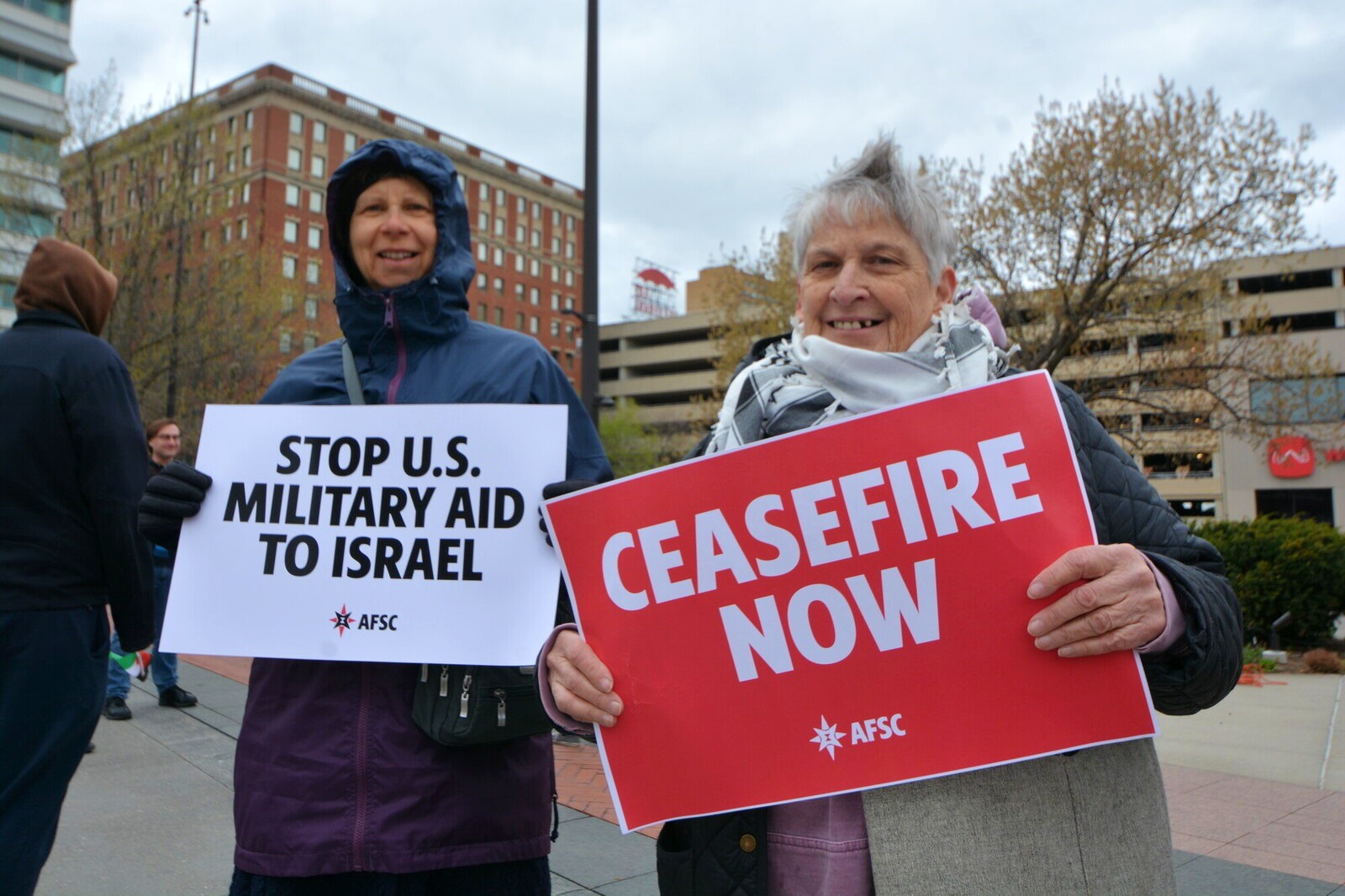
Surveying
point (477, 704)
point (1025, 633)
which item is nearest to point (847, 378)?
point (1025, 633)

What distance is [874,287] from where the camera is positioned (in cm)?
161

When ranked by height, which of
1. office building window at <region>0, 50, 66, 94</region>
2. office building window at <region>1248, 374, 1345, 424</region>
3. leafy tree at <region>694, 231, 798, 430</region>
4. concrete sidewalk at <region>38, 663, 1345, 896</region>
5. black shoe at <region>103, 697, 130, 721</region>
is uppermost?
office building window at <region>0, 50, 66, 94</region>

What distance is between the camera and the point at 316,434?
6.31 ft

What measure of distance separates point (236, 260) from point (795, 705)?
2244cm

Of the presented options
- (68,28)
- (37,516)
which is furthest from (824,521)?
(68,28)

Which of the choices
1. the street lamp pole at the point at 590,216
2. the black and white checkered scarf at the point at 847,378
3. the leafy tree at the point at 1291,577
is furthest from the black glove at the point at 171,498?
the leafy tree at the point at 1291,577

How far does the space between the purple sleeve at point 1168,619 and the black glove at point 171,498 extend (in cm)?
171

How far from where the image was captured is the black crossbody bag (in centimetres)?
174

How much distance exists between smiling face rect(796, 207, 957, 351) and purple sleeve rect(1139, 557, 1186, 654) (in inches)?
22.2

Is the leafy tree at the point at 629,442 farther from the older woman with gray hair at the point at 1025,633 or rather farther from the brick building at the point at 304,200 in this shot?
the older woman with gray hair at the point at 1025,633

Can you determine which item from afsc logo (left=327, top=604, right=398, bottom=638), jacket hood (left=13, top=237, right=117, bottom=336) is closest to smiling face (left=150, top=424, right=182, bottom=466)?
jacket hood (left=13, top=237, right=117, bottom=336)

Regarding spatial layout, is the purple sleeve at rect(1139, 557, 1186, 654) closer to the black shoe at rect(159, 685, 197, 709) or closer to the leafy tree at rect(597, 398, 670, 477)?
the black shoe at rect(159, 685, 197, 709)

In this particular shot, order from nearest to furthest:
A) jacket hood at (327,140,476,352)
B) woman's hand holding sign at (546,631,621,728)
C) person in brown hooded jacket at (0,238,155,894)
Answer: woman's hand holding sign at (546,631,621,728), jacket hood at (327,140,476,352), person in brown hooded jacket at (0,238,155,894)

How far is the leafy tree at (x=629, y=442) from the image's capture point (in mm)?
68875
